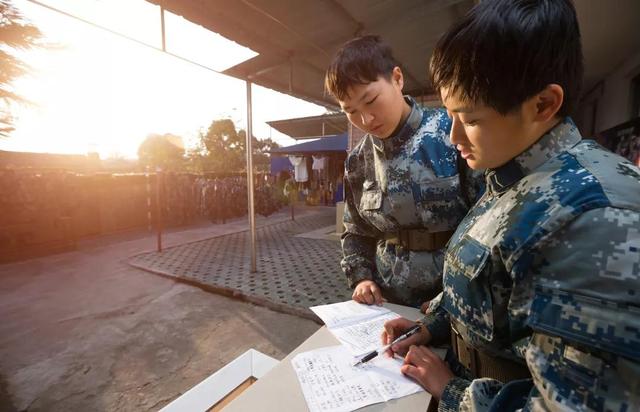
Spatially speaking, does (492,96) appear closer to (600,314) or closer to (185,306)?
(600,314)

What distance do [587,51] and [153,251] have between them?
8323 millimetres

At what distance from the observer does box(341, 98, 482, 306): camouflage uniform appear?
1.26 metres

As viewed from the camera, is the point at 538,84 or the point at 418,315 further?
the point at 418,315

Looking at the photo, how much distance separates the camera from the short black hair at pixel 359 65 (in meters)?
1.22

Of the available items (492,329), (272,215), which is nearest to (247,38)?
(492,329)

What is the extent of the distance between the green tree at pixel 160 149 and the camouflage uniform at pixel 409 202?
20.4 meters

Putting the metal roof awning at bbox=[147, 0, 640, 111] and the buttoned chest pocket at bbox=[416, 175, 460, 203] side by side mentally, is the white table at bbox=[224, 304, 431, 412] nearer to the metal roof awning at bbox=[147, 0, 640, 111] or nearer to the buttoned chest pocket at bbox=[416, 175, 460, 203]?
the buttoned chest pocket at bbox=[416, 175, 460, 203]

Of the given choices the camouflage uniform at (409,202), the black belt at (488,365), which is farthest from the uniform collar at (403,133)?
the black belt at (488,365)

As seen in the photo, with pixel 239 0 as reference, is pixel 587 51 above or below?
above

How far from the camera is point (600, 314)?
1.30ft

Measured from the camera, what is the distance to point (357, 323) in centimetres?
111

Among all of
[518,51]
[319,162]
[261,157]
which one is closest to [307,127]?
[319,162]

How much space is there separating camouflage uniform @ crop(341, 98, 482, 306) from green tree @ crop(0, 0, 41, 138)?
50.6 ft

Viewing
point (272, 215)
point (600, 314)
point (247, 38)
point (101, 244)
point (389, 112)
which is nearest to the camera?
point (600, 314)
